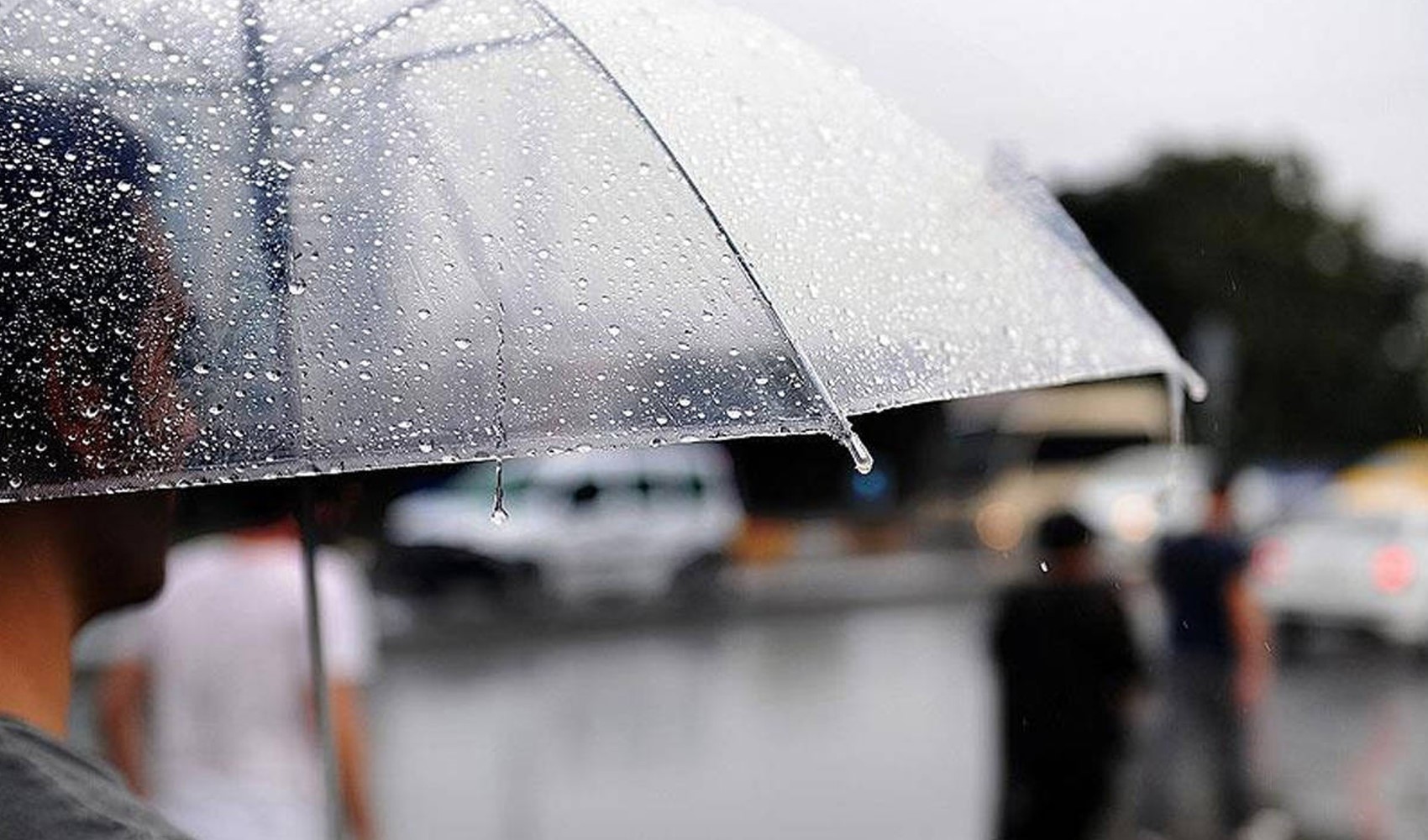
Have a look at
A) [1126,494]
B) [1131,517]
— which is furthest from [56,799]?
[1126,494]

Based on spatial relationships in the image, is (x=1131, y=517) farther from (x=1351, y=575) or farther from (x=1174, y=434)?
(x=1174, y=434)

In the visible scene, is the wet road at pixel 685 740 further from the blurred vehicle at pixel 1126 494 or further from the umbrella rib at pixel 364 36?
the umbrella rib at pixel 364 36

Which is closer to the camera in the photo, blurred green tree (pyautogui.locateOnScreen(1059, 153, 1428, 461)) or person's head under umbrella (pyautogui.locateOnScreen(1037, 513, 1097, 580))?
person's head under umbrella (pyautogui.locateOnScreen(1037, 513, 1097, 580))

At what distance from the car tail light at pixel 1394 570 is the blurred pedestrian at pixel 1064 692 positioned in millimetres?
10467

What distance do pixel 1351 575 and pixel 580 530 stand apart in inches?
302

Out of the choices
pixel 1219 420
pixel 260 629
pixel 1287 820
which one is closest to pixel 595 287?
pixel 260 629

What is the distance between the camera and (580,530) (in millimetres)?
19266

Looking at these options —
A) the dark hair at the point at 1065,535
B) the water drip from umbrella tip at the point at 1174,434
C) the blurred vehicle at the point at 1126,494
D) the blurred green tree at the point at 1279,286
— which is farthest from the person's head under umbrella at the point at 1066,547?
the blurred green tree at the point at 1279,286

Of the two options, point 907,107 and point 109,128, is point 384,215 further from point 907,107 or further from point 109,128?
point 907,107

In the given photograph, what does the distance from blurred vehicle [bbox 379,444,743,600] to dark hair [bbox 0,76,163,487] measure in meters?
15.4

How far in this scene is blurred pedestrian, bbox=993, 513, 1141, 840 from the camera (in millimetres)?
5180

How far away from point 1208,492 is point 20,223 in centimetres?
630

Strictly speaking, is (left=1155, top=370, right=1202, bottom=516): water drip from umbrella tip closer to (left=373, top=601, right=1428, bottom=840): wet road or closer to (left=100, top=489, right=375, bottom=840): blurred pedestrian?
(left=100, top=489, right=375, bottom=840): blurred pedestrian

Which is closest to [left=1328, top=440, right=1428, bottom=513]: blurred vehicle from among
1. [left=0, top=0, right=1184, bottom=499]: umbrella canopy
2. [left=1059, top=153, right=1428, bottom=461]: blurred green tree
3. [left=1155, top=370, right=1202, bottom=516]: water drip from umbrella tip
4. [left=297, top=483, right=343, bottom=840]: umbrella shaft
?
[left=1155, top=370, right=1202, bottom=516]: water drip from umbrella tip
